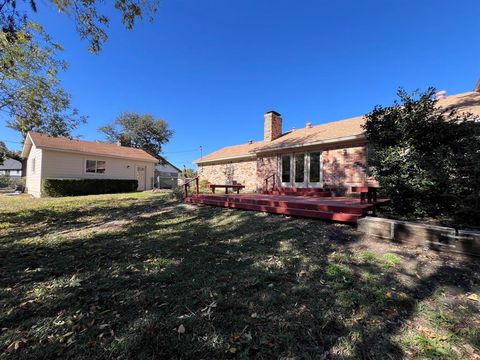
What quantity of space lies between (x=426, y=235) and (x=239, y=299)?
3.57m

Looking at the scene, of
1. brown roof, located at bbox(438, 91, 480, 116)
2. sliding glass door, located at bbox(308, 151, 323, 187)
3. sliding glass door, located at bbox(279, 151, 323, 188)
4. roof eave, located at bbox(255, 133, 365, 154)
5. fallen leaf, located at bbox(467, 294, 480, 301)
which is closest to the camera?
fallen leaf, located at bbox(467, 294, 480, 301)

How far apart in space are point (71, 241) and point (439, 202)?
8.22 metres

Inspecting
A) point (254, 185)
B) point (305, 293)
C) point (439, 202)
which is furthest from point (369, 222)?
point (254, 185)

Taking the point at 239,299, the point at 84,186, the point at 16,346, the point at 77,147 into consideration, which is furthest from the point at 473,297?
the point at 77,147

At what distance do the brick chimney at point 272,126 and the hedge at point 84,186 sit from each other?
40.6 ft

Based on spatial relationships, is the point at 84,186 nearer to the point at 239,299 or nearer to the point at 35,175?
the point at 35,175

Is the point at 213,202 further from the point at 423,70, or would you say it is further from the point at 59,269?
the point at 423,70

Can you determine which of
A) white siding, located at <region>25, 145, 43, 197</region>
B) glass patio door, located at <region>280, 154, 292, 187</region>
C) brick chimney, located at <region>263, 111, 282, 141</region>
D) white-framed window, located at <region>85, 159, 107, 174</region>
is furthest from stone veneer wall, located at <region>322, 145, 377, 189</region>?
white siding, located at <region>25, 145, 43, 197</region>

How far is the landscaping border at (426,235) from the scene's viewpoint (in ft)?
12.3

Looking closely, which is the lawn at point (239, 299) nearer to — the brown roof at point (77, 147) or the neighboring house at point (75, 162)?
the neighboring house at point (75, 162)

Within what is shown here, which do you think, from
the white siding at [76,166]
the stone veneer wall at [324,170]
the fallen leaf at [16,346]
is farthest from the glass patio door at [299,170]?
the white siding at [76,166]

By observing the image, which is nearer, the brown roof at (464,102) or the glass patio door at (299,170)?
the brown roof at (464,102)

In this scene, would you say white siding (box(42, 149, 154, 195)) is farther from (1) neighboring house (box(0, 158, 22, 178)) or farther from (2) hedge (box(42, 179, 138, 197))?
(1) neighboring house (box(0, 158, 22, 178))

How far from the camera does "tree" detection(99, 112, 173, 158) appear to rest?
123 ft
